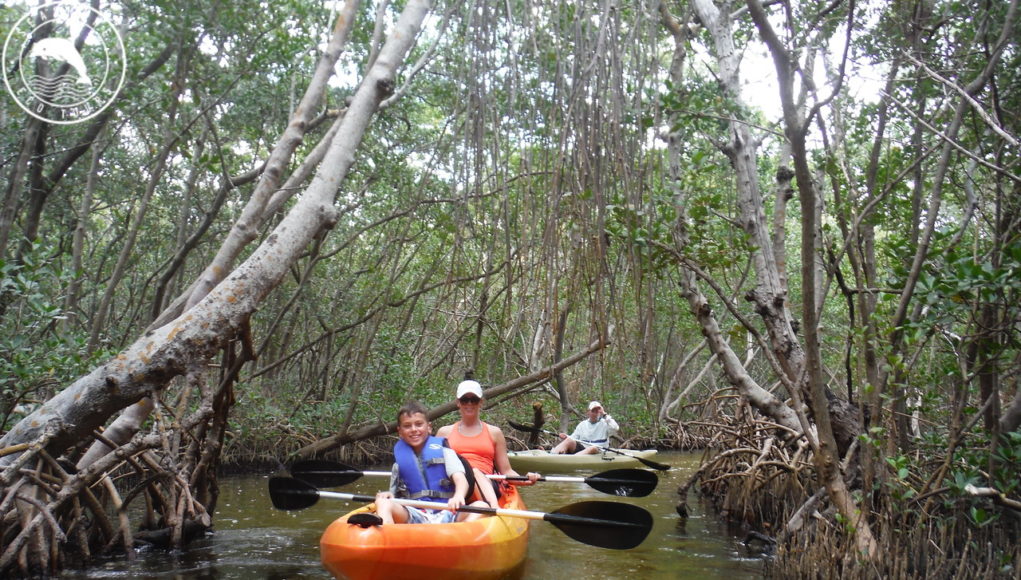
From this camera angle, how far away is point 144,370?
3.62 m

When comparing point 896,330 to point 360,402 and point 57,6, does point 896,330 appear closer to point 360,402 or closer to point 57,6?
point 57,6

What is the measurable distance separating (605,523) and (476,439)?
4.80ft

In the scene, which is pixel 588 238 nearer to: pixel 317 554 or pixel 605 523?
pixel 605 523

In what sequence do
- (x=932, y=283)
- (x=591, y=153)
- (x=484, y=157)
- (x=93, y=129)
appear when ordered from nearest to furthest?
1. (x=591, y=153)
2. (x=484, y=157)
3. (x=932, y=283)
4. (x=93, y=129)

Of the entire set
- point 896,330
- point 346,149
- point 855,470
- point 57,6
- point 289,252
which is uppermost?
point 57,6

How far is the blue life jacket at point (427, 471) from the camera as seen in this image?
4.56m

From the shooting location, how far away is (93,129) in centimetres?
714

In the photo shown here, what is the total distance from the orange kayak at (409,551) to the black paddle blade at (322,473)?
1886mm

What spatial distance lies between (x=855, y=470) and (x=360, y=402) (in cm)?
725

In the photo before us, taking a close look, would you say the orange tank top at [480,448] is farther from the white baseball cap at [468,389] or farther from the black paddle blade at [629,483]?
the black paddle blade at [629,483]

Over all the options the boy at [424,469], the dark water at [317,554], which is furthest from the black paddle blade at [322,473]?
the boy at [424,469]

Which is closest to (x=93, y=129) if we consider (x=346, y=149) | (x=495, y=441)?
(x=346, y=149)

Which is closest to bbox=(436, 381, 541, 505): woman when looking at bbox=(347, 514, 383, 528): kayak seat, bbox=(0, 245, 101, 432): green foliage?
bbox=(347, 514, 383, 528): kayak seat

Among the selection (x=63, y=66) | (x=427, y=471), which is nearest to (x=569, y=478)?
(x=427, y=471)
